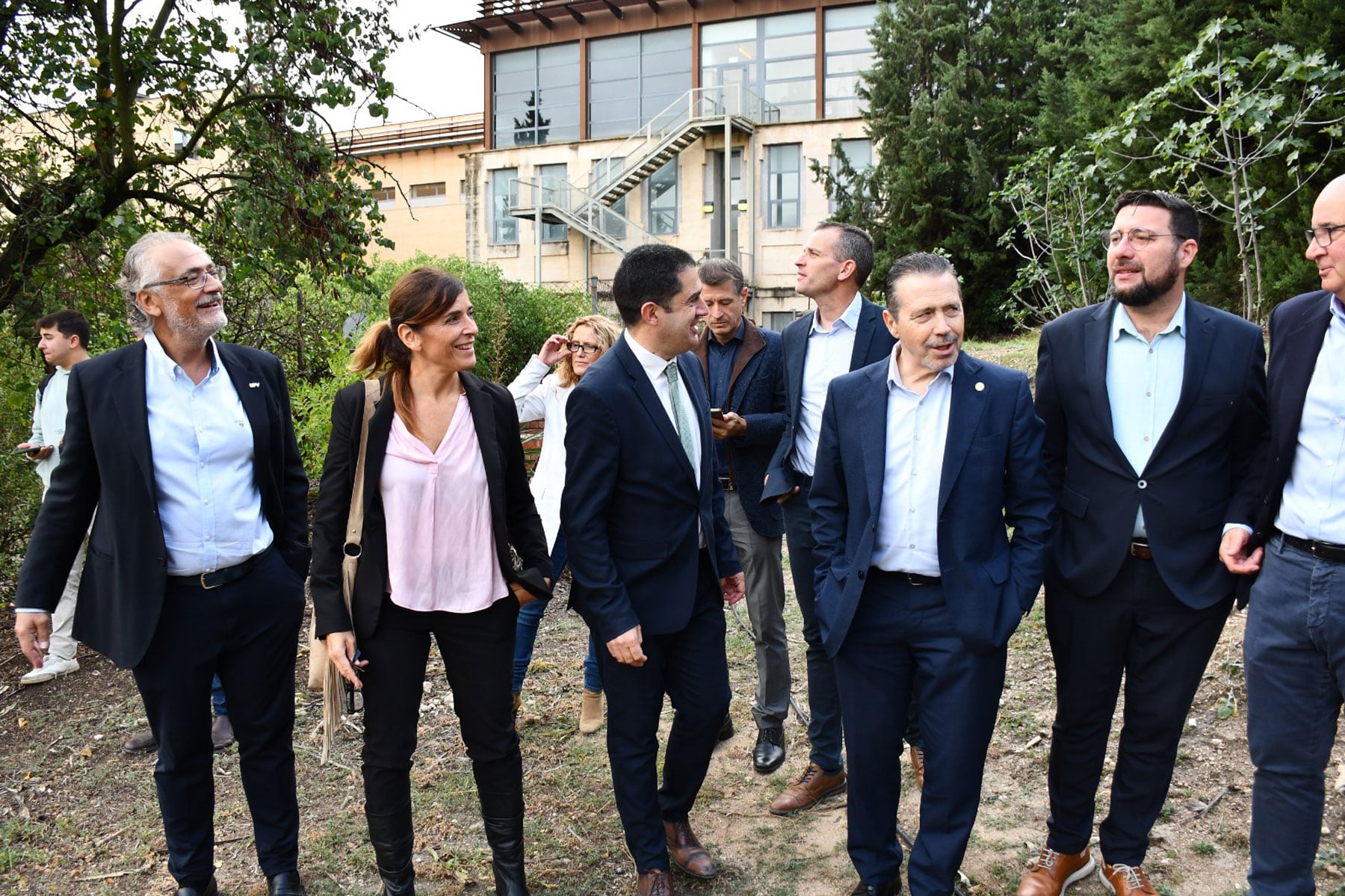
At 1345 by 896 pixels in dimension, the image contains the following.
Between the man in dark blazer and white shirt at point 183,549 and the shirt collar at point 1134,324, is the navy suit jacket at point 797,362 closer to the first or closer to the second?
the shirt collar at point 1134,324

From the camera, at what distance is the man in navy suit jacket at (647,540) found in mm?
3344

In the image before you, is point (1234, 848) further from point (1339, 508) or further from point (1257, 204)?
point (1257, 204)

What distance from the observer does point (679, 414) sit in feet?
11.6

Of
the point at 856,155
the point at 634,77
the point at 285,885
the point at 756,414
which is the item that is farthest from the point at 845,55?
the point at 285,885

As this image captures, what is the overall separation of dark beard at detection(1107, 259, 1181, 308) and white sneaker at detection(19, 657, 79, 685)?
6.22 metres

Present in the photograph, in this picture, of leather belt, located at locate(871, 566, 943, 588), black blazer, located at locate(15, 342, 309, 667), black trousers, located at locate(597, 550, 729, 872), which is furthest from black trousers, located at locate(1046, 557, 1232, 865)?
black blazer, located at locate(15, 342, 309, 667)

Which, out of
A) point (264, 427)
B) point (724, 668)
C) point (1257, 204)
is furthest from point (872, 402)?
point (1257, 204)

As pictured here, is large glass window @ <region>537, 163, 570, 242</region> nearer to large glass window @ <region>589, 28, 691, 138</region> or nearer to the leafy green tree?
large glass window @ <region>589, 28, 691, 138</region>

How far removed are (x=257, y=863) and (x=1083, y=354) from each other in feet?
12.2

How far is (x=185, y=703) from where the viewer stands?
337 centimetres

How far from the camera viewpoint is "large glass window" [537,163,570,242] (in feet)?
99.4

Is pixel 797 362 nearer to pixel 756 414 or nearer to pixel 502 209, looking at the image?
pixel 756 414

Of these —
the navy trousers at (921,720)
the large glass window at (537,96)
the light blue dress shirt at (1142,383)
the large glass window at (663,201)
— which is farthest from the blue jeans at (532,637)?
the large glass window at (537,96)

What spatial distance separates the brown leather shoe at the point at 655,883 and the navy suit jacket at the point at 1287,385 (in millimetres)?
2242
